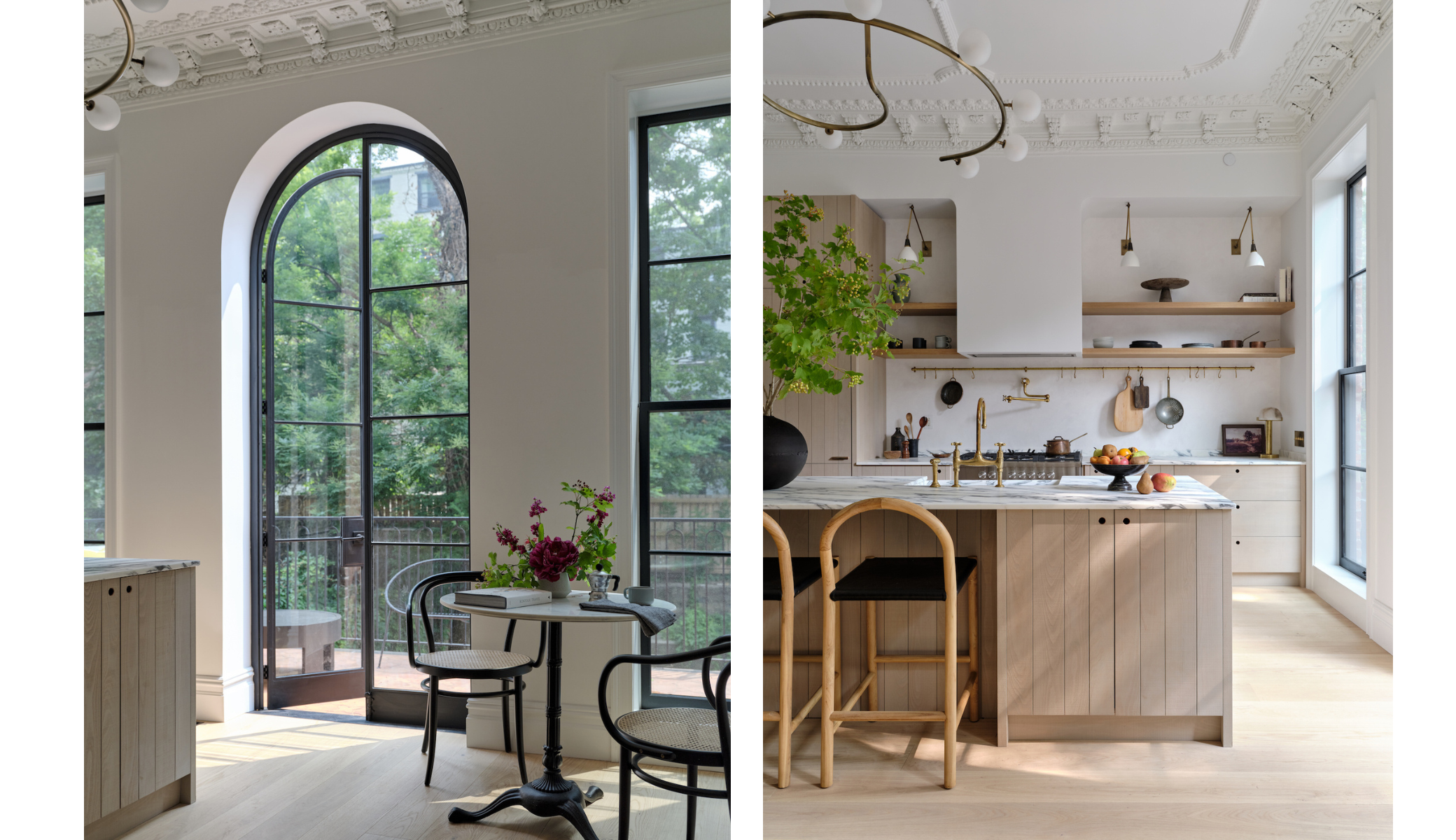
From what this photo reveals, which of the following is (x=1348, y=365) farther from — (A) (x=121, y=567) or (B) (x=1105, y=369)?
(A) (x=121, y=567)

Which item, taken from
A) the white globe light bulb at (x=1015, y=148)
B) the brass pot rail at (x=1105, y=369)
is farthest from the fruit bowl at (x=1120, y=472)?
the brass pot rail at (x=1105, y=369)

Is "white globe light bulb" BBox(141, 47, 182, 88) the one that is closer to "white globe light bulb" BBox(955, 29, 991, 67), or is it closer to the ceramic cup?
the ceramic cup

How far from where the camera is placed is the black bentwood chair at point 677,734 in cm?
78

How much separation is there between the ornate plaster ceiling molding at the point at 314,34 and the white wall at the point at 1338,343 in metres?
3.10

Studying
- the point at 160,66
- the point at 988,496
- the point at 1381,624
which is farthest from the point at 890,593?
the point at 1381,624

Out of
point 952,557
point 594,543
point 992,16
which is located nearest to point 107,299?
point 594,543

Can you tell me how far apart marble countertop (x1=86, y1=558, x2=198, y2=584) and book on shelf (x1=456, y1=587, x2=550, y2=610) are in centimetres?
25

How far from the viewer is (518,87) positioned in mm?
791

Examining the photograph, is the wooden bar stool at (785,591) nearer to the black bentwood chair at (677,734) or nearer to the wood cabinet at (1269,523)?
the black bentwood chair at (677,734)

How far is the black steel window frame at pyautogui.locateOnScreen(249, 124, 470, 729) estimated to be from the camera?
756 mm

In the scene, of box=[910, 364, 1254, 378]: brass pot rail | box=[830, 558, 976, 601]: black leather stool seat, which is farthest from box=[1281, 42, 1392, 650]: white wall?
box=[830, 558, 976, 601]: black leather stool seat

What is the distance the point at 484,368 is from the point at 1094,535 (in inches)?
84.5

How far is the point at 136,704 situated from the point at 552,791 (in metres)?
0.35

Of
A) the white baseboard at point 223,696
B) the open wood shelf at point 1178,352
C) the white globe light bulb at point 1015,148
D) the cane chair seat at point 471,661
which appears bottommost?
the white baseboard at point 223,696
